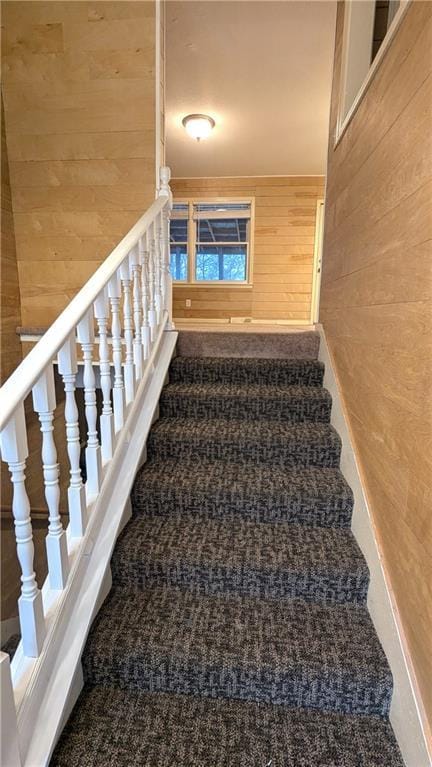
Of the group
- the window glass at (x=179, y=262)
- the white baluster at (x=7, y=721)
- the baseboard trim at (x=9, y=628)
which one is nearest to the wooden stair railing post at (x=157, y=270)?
the white baluster at (x=7, y=721)

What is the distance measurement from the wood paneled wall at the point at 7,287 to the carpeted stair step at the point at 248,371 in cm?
104

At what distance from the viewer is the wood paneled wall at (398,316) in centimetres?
97

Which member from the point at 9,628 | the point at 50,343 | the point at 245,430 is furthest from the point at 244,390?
the point at 9,628

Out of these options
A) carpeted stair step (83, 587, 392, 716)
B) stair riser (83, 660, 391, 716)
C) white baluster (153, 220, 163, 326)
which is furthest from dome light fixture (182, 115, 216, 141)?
stair riser (83, 660, 391, 716)

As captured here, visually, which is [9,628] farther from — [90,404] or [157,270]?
[157,270]

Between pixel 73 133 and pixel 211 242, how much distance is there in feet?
13.8

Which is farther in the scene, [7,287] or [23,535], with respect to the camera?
[7,287]

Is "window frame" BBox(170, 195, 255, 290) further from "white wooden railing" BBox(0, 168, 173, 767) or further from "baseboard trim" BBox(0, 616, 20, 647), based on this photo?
"baseboard trim" BBox(0, 616, 20, 647)

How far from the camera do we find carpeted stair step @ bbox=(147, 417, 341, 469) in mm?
1799

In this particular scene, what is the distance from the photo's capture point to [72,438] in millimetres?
1226

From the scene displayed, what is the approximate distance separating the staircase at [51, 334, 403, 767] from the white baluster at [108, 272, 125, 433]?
0.96 feet

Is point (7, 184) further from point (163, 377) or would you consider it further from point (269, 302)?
point (269, 302)

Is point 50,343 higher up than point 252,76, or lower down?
lower down

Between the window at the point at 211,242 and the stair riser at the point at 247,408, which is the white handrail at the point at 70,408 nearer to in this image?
the stair riser at the point at 247,408
